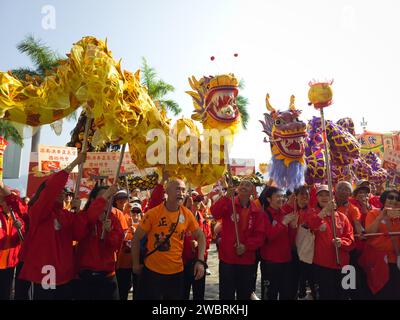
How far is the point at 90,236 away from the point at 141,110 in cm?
144

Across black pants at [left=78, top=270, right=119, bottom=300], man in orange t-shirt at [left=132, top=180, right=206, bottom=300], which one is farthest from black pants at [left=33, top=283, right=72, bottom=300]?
man in orange t-shirt at [left=132, top=180, right=206, bottom=300]

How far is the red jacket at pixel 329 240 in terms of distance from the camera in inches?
143

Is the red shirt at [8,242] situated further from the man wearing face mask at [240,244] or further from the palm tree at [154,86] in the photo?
the palm tree at [154,86]

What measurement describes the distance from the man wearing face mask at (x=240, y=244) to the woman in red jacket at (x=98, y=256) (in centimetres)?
118

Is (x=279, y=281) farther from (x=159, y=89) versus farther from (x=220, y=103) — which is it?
(x=159, y=89)

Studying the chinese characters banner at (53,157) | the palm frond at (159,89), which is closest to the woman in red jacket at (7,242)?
the chinese characters banner at (53,157)

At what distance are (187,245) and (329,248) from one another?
156cm

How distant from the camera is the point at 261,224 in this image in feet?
12.7

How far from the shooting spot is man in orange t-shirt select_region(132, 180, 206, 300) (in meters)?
3.18

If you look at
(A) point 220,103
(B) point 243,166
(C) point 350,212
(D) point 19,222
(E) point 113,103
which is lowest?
(D) point 19,222

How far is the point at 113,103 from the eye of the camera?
11.6 ft

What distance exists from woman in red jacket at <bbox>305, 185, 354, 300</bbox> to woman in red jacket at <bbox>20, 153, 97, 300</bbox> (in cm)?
243

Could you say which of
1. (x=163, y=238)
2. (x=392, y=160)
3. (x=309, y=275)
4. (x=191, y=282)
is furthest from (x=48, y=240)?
(x=392, y=160)
